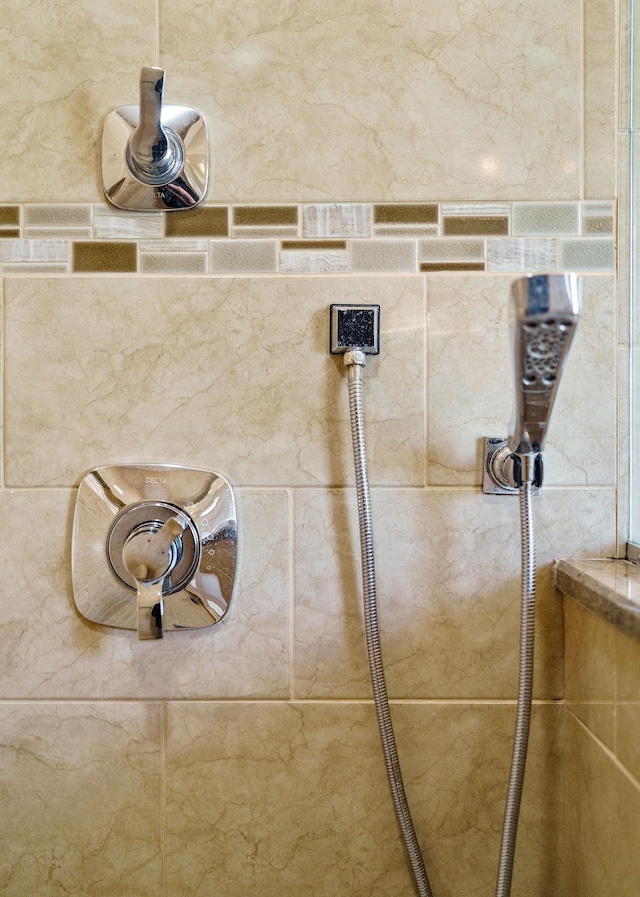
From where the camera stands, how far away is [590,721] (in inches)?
28.1

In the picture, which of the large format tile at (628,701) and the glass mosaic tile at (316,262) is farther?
the glass mosaic tile at (316,262)

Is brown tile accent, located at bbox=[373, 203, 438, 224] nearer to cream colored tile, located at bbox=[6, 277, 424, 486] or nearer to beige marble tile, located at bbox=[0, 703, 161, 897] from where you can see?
cream colored tile, located at bbox=[6, 277, 424, 486]

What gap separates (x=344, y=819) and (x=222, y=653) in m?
0.27

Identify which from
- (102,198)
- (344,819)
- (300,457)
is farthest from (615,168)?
(344,819)

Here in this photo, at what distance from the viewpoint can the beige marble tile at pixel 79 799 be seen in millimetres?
805

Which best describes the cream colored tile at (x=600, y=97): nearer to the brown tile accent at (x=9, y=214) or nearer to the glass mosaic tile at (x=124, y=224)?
the glass mosaic tile at (x=124, y=224)

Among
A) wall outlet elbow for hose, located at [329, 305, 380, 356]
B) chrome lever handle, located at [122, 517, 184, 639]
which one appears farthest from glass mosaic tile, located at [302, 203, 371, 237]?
chrome lever handle, located at [122, 517, 184, 639]

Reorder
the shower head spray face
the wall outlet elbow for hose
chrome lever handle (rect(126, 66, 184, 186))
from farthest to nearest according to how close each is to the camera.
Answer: the wall outlet elbow for hose < chrome lever handle (rect(126, 66, 184, 186)) < the shower head spray face

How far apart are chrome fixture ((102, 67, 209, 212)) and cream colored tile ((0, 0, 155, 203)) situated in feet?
0.09

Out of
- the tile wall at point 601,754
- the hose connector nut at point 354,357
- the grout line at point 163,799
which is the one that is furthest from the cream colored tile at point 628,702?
the grout line at point 163,799

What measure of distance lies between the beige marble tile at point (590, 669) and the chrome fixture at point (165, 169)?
0.74 metres

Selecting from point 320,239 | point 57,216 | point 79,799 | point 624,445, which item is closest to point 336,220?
point 320,239

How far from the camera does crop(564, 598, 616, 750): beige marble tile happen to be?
66 centimetres

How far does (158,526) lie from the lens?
77 cm
